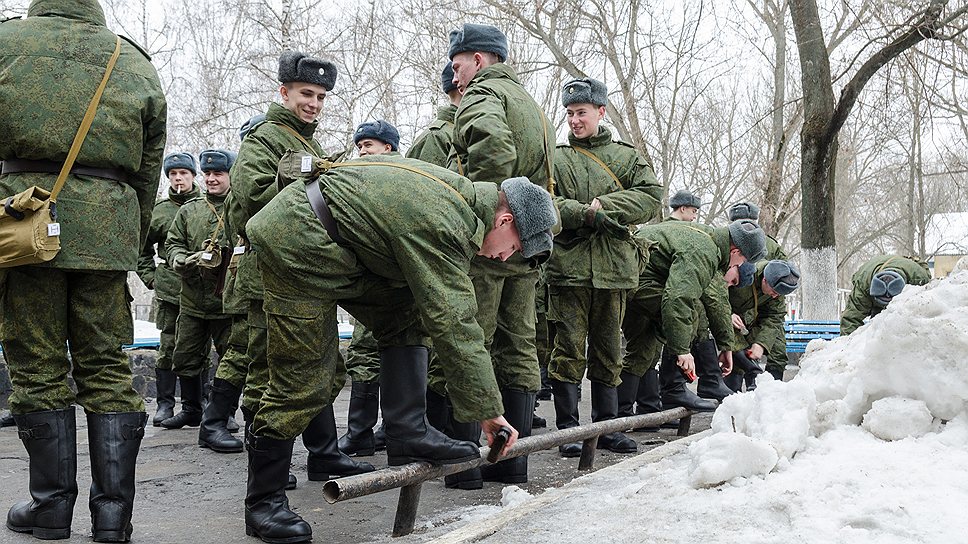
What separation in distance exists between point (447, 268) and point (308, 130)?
211 centimetres

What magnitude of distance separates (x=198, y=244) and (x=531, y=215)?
4.29 metres

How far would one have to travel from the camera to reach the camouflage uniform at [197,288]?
21.7ft

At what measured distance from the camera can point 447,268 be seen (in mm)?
3256

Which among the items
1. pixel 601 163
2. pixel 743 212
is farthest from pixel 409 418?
pixel 743 212

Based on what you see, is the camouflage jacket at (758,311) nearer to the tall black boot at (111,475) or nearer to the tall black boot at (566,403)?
the tall black boot at (566,403)

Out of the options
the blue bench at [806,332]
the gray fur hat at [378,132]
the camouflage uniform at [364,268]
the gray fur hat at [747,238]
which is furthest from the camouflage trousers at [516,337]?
the blue bench at [806,332]

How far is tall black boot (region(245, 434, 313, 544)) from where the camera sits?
346 centimetres

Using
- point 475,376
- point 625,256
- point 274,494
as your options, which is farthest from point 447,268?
point 625,256

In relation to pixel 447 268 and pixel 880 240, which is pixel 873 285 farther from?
pixel 880 240

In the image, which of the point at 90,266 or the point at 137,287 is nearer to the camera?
the point at 90,266

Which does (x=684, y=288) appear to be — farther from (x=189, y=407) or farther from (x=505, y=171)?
(x=189, y=407)

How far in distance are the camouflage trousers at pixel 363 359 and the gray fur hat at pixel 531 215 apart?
2374mm

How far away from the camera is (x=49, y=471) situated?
346 centimetres

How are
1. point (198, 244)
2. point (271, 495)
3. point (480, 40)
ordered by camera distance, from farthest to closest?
point (198, 244) < point (480, 40) < point (271, 495)
